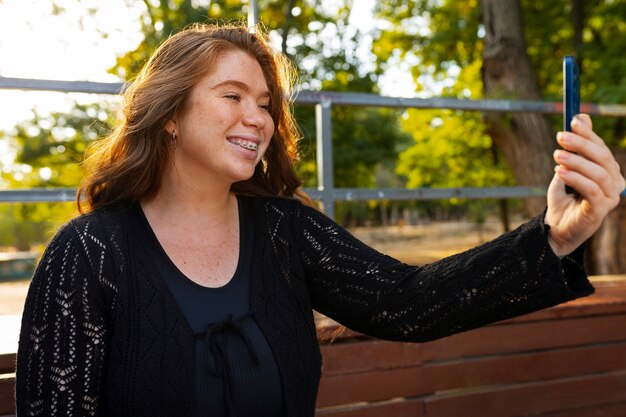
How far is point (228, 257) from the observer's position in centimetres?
195

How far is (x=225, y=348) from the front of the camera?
175cm

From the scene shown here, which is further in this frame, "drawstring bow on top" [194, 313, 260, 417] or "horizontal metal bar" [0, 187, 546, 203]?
"horizontal metal bar" [0, 187, 546, 203]

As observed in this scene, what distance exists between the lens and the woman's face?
6.09 feet

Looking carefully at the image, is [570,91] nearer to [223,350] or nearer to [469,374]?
[223,350]

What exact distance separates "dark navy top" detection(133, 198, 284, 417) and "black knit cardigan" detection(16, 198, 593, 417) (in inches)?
1.2

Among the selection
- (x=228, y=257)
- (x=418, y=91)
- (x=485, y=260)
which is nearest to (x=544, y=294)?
(x=485, y=260)

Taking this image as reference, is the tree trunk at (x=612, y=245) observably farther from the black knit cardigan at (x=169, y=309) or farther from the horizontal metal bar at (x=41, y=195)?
the horizontal metal bar at (x=41, y=195)

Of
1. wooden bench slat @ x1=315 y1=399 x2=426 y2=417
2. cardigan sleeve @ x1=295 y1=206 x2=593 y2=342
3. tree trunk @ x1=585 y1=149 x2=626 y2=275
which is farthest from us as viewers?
tree trunk @ x1=585 y1=149 x2=626 y2=275

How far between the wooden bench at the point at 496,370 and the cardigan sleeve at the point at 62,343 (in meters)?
0.92

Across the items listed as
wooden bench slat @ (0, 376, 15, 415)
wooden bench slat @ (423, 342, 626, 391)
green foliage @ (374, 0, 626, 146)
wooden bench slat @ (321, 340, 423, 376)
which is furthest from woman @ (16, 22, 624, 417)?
green foliage @ (374, 0, 626, 146)

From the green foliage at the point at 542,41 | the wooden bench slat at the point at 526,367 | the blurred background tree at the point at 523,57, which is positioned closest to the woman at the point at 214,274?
the wooden bench slat at the point at 526,367

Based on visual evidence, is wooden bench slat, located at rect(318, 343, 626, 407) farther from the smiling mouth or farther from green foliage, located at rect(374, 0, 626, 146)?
green foliage, located at rect(374, 0, 626, 146)

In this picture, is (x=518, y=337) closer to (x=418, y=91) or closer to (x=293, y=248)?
(x=293, y=248)

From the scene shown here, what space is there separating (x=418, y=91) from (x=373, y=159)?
5522mm
